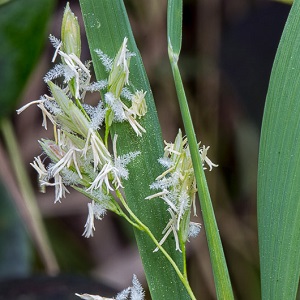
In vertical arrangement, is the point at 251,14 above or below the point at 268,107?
above

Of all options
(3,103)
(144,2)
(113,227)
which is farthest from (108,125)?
(113,227)

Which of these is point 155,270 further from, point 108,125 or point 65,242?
point 65,242

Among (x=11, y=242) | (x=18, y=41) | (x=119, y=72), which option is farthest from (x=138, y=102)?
(x=11, y=242)

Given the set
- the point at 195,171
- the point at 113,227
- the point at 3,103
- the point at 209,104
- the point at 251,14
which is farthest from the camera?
the point at 113,227

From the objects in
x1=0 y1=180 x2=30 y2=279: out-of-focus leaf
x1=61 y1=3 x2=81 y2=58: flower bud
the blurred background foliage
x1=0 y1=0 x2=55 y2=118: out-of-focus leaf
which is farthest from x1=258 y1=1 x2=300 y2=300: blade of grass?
the blurred background foliage

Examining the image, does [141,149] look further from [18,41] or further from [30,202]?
[30,202]

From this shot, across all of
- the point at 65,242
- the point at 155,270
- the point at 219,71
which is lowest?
the point at 65,242
